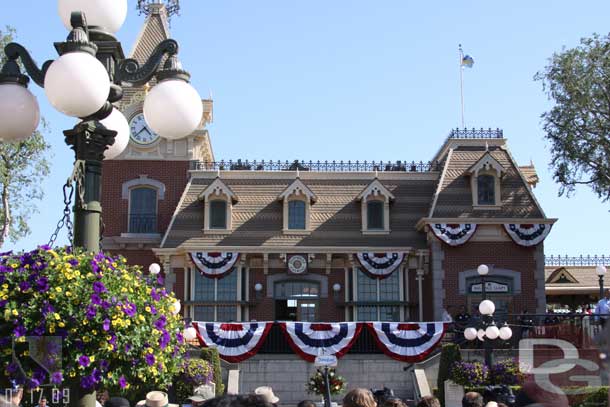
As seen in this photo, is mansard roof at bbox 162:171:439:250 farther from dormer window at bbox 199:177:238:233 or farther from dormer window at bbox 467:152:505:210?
dormer window at bbox 467:152:505:210

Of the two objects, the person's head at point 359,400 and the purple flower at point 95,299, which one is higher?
the purple flower at point 95,299

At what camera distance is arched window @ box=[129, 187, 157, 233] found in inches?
1224

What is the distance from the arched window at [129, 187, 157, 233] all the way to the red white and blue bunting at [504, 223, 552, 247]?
1275 cm

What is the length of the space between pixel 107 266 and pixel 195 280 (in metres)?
23.8

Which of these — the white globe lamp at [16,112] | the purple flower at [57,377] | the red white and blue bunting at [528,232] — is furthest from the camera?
the red white and blue bunting at [528,232]

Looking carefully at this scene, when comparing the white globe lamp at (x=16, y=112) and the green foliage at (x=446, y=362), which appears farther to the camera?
the green foliage at (x=446, y=362)

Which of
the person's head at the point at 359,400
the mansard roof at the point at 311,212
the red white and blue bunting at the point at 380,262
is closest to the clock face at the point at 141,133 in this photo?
the mansard roof at the point at 311,212

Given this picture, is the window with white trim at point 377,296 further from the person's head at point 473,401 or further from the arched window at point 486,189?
the person's head at point 473,401

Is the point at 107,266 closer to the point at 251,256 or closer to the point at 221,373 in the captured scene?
the point at 221,373

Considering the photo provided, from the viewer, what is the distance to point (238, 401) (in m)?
3.11

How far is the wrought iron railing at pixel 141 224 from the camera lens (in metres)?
31.1

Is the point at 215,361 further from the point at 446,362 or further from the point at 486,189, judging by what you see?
the point at 486,189

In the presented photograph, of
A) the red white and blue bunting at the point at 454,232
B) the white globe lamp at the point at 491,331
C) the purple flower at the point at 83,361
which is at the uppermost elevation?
the red white and blue bunting at the point at 454,232

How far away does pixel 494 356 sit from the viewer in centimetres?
2481
